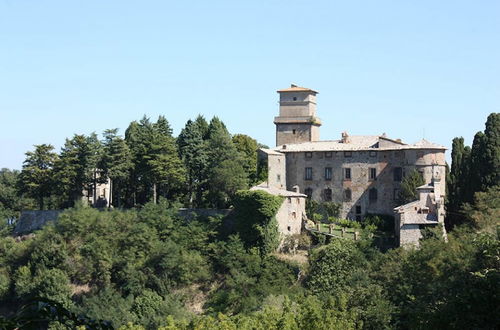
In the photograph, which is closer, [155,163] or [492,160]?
[492,160]

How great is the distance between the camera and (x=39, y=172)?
55469 mm

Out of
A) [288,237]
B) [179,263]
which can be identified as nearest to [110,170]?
[179,263]

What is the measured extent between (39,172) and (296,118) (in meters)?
18.3

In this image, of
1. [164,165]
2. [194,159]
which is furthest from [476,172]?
[164,165]

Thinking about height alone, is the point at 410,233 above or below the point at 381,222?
below

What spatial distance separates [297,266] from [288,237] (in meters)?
2.20

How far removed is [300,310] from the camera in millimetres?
36875

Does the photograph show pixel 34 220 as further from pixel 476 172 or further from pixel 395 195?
pixel 476 172

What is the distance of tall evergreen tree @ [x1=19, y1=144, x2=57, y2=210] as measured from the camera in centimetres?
5538

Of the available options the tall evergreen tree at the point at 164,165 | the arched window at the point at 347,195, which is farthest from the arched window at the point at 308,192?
the tall evergreen tree at the point at 164,165

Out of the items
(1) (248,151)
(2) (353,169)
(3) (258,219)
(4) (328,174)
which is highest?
(1) (248,151)

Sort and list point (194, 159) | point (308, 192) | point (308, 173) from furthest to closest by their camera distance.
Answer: point (194, 159) < point (308, 173) < point (308, 192)

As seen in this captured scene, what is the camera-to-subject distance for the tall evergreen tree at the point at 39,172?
55.4 meters

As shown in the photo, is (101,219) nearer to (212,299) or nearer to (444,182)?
(212,299)
